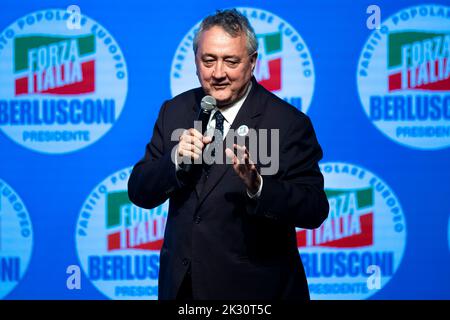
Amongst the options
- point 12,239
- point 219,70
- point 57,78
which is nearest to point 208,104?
point 219,70

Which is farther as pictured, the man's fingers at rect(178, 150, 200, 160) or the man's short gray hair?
the man's short gray hair

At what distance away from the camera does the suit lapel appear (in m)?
1.89

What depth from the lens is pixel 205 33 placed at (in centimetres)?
192

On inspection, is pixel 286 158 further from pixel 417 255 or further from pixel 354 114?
pixel 417 255

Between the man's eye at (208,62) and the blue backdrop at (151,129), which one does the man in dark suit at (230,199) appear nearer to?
the man's eye at (208,62)

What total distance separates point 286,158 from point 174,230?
38cm

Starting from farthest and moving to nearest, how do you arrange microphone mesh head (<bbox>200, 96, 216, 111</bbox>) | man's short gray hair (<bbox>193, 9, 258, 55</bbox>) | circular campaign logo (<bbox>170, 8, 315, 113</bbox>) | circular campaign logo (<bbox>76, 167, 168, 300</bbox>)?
circular campaign logo (<bbox>76, 167, 168, 300</bbox>), circular campaign logo (<bbox>170, 8, 315, 113</bbox>), man's short gray hair (<bbox>193, 9, 258, 55</bbox>), microphone mesh head (<bbox>200, 96, 216, 111</bbox>)

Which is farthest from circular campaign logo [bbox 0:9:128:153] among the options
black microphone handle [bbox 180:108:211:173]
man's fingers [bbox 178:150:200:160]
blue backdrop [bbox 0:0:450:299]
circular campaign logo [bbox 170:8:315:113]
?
man's fingers [bbox 178:150:200:160]

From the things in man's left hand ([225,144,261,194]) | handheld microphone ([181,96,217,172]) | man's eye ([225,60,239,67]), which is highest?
man's eye ([225,60,239,67])

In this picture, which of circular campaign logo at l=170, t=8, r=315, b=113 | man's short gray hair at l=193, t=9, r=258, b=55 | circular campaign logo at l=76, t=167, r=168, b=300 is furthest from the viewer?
circular campaign logo at l=76, t=167, r=168, b=300

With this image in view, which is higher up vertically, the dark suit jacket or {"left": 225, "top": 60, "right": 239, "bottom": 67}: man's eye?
{"left": 225, "top": 60, "right": 239, "bottom": 67}: man's eye

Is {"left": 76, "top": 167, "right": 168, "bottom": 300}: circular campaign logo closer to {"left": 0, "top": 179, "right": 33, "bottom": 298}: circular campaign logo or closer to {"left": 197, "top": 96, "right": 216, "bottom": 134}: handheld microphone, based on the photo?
{"left": 0, "top": 179, "right": 33, "bottom": 298}: circular campaign logo

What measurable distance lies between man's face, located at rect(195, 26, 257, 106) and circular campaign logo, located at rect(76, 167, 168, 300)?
1.27 m

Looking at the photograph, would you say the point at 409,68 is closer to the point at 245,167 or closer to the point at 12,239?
the point at 245,167
